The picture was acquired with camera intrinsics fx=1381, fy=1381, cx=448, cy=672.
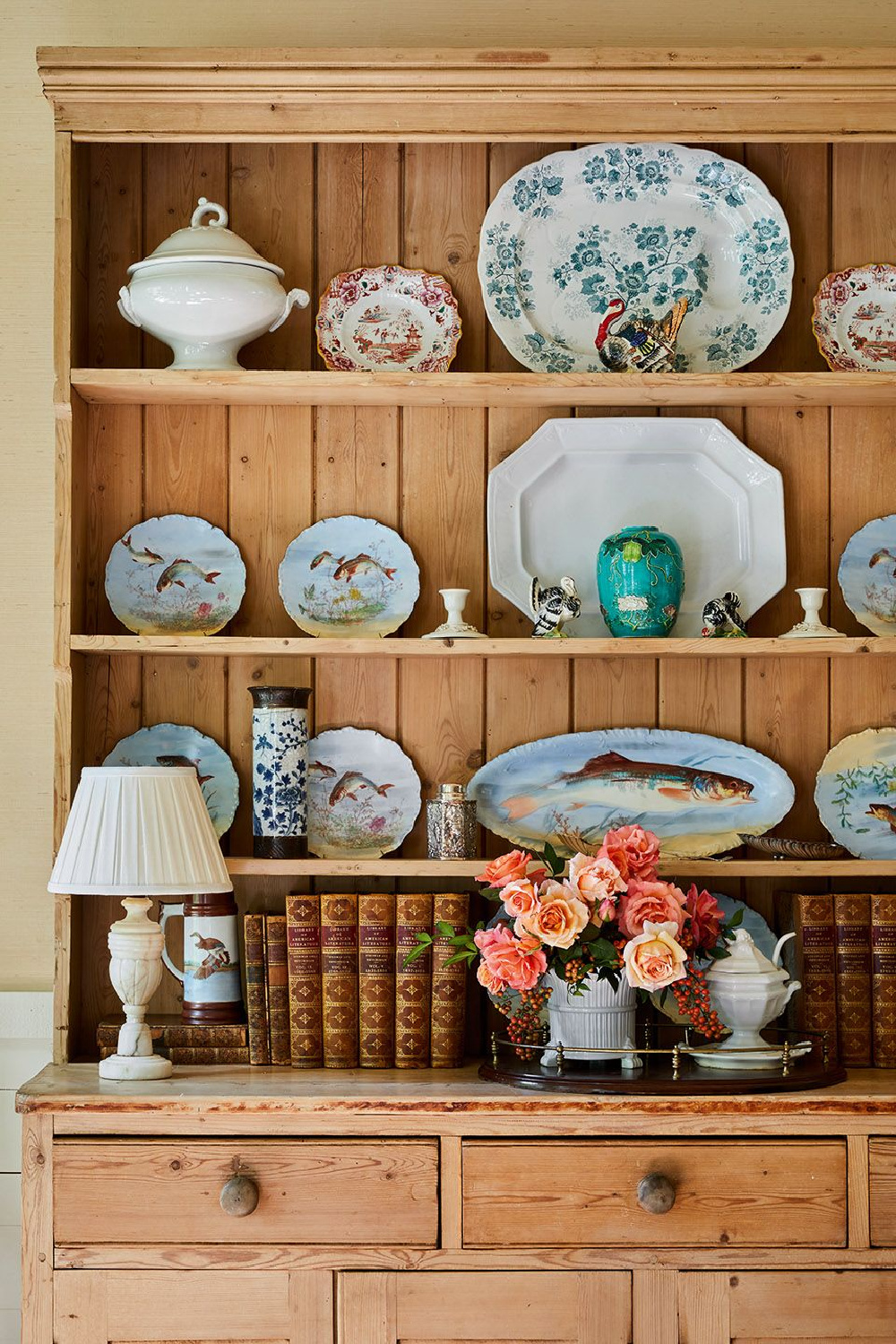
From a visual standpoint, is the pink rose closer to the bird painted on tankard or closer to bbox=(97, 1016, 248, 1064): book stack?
the bird painted on tankard

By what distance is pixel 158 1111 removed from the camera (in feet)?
6.22

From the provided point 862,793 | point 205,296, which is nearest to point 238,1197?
point 862,793

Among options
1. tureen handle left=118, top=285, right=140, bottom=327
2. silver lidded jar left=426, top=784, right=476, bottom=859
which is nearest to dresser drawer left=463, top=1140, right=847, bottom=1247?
silver lidded jar left=426, top=784, right=476, bottom=859

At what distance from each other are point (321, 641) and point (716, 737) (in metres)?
0.69

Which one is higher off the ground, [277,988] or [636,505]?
[636,505]

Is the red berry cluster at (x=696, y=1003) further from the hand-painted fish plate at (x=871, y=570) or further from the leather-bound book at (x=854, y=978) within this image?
the hand-painted fish plate at (x=871, y=570)


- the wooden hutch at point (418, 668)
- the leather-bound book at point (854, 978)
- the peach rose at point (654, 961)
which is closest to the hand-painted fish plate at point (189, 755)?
the wooden hutch at point (418, 668)

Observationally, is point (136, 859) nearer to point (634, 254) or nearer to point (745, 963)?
point (745, 963)

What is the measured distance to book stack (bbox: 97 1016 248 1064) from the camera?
2.17 meters

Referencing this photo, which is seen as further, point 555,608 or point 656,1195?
point 555,608

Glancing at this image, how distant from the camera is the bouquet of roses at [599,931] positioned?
1.91 m

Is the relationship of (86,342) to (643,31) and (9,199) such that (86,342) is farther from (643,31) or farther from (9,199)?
(643,31)

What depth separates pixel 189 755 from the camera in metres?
2.33

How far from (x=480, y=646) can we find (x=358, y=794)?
0.35 metres
